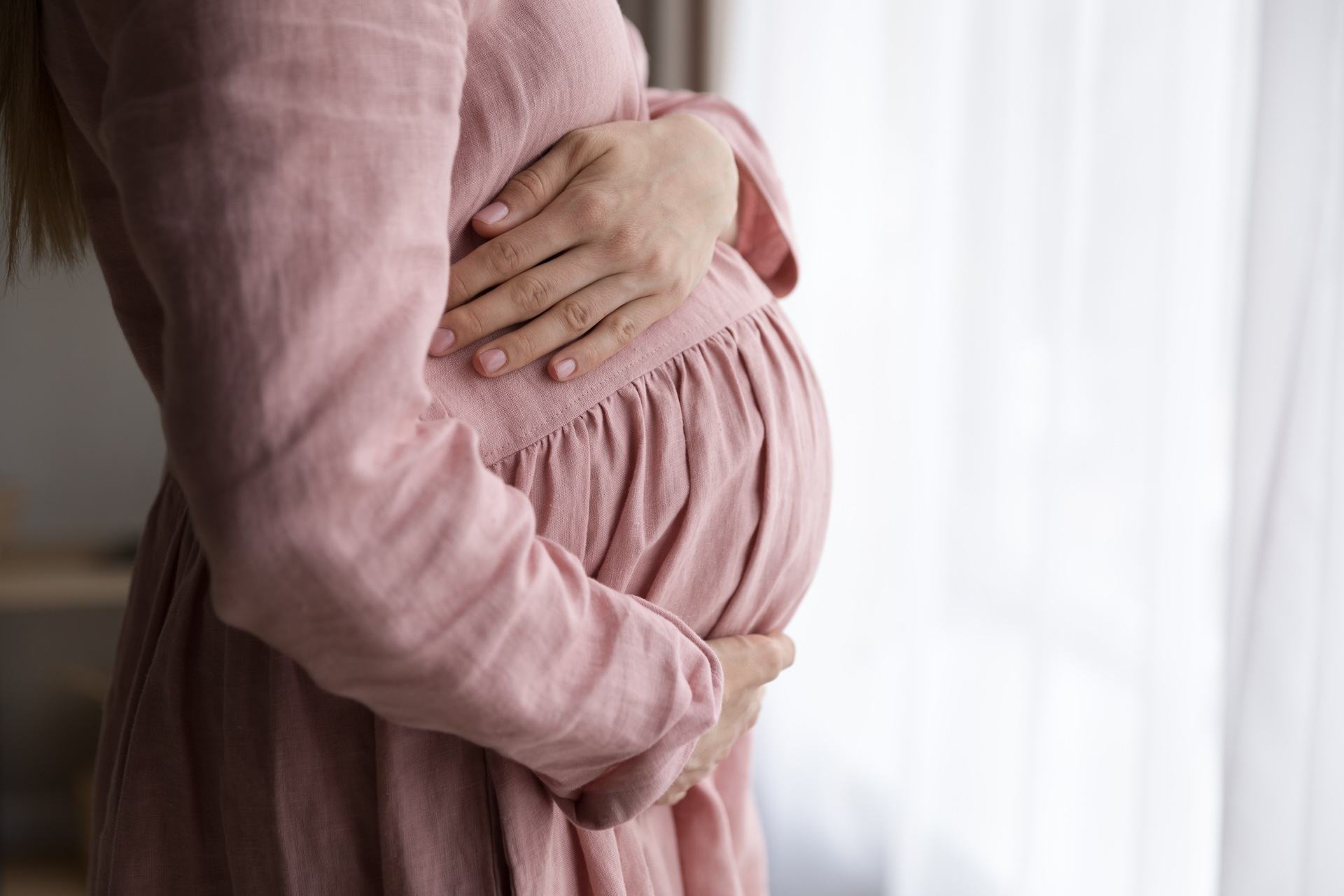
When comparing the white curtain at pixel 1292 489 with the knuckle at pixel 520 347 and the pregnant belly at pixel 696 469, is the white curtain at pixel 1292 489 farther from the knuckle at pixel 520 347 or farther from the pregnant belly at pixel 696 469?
the knuckle at pixel 520 347

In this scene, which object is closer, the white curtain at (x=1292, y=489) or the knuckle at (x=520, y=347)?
the knuckle at (x=520, y=347)

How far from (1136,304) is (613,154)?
0.63m

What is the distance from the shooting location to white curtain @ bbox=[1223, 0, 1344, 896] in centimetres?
74

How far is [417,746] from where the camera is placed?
1.85 feet

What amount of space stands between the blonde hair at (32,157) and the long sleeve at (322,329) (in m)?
0.17

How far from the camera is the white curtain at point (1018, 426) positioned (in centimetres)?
93

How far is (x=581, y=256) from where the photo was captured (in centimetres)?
59

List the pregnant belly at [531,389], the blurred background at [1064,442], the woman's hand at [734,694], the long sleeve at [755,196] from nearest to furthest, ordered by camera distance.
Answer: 1. the pregnant belly at [531,389]
2. the woman's hand at [734,694]
3. the blurred background at [1064,442]
4. the long sleeve at [755,196]

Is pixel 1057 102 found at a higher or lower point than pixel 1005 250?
higher

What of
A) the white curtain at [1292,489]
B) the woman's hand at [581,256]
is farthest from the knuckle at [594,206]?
the white curtain at [1292,489]

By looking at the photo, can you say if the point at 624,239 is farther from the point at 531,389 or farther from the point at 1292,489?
the point at 1292,489

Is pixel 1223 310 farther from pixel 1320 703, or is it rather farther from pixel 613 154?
pixel 613 154

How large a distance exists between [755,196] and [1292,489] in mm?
511

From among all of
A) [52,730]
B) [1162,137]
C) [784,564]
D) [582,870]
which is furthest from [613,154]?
[52,730]
